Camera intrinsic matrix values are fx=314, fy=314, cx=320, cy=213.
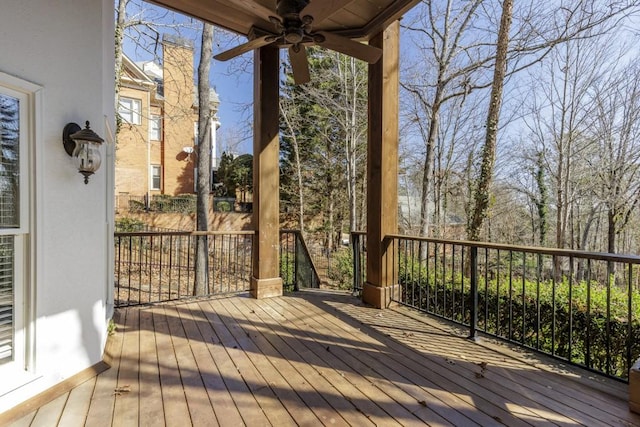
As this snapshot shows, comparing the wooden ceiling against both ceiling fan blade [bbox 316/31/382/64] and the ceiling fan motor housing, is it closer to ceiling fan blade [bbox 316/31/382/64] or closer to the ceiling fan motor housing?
ceiling fan blade [bbox 316/31/382/64]

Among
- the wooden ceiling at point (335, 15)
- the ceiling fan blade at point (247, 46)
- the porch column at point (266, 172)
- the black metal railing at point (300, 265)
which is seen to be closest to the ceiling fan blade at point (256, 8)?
the ceiling fan blade at point (247, 46)

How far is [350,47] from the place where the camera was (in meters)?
2.67

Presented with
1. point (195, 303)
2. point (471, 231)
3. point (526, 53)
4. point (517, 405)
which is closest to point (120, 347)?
point (195, 303)

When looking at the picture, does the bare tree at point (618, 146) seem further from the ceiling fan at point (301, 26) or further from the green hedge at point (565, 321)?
the ceiling fan at point (301, 26)

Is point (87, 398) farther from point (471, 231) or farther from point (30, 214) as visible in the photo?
point (471, 231)

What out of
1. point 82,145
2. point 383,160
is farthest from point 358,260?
point 82,145

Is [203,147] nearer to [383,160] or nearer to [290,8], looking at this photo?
[383,160]

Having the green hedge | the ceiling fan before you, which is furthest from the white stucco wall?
the green hedge

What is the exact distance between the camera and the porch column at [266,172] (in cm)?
406

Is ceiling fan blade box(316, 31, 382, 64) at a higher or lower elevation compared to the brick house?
lower

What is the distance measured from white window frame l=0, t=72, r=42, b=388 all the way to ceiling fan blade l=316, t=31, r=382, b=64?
199 cm

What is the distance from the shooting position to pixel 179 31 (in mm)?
6941

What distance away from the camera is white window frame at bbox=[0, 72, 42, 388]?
1.85 m

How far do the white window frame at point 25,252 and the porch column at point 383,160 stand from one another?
3063mm
